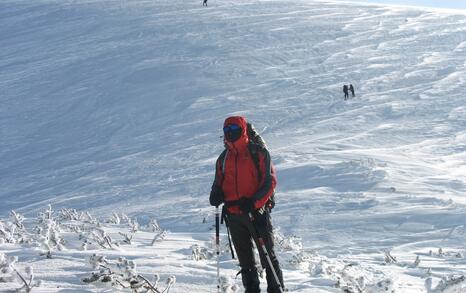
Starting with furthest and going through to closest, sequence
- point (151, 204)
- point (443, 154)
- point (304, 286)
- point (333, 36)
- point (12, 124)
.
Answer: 1. point (333, 36)
2. point (12, 124)
3. point (443, 154)
4. point (151, 204)
5. point (304, 286)

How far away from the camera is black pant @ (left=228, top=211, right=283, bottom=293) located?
554 cm

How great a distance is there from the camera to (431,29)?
3925cm

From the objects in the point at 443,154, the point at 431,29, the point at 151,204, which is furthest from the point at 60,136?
the point at 431,29

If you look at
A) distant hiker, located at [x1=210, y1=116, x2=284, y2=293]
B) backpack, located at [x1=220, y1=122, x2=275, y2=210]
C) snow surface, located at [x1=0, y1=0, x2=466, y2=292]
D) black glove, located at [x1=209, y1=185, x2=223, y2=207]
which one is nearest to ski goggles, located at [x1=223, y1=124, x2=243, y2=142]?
distant hiker, located at [x1=210, y1=116, x2=284, y2=293]

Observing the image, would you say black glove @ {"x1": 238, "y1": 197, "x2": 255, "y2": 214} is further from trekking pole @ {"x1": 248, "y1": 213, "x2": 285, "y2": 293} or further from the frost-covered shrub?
the frost-covered shrub

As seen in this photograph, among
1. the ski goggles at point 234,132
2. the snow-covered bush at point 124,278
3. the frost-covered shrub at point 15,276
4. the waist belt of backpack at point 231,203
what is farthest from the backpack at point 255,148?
the frost-covered shrub at point 15,276

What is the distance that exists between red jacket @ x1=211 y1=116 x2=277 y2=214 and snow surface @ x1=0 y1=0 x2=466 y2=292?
1.00 m

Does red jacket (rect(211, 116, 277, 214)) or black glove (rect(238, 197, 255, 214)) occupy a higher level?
red jacket (rect(211, 116, 277, 214))

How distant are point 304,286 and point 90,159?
54.5 ft

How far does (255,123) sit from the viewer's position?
76.4 ft

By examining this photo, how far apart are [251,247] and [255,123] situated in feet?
57.9

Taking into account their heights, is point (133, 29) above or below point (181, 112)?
above

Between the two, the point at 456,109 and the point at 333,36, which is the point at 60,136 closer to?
the point at 456,109

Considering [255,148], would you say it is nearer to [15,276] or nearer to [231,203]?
[231,203]
